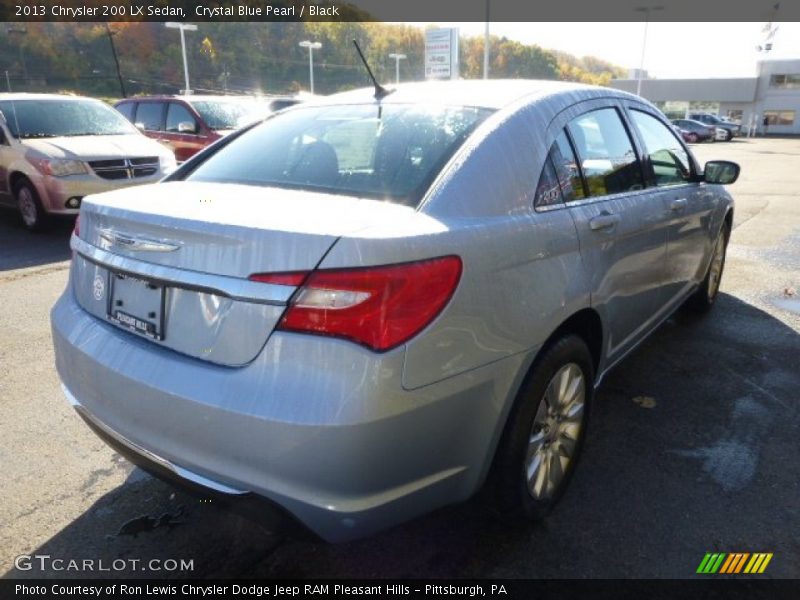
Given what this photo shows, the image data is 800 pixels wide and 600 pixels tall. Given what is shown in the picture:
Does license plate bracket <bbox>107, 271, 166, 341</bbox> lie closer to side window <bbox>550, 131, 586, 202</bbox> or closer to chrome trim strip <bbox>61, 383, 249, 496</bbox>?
chrome trim strip <bbox>61, 383, 249, 496</bbox>

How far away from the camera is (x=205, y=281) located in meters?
1.87

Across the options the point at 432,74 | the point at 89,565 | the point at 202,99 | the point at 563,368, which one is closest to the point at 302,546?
the point at 89,565

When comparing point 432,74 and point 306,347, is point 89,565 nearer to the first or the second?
point 306,347

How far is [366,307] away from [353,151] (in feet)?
3.43

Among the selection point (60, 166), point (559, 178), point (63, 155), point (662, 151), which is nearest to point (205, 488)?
point (559, 178)

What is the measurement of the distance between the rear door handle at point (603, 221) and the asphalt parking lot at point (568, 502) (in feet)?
3.70

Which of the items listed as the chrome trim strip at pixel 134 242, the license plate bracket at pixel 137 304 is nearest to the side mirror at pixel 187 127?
the chrome trim strip at pixel 134 242

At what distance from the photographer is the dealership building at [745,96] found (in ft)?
179

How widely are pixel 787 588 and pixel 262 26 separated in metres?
75.6

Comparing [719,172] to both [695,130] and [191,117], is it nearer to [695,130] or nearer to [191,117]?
[191,117]

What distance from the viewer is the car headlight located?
7902 millimetres

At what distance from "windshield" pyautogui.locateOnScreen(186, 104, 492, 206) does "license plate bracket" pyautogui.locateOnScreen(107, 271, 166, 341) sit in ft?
2.12

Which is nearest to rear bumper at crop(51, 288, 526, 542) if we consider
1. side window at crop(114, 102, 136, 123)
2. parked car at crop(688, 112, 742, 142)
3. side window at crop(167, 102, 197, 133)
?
side window at crop(167, 102, 197, 133)

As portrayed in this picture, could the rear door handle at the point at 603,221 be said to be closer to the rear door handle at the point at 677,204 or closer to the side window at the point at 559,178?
the side window at the point at 559,178
